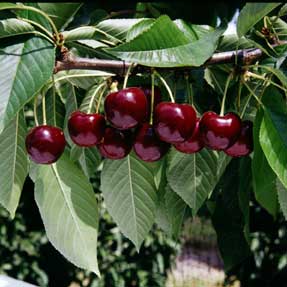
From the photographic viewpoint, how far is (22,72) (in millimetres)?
750

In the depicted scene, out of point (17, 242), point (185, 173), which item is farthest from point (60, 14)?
point (17, 242)

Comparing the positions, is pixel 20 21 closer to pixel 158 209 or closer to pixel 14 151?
pixel 14 151

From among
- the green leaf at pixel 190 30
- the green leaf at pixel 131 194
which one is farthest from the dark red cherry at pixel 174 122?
the green leaf at pixel 131 194

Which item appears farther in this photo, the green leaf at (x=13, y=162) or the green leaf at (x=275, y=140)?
the green leaf at (x=13, y=162)

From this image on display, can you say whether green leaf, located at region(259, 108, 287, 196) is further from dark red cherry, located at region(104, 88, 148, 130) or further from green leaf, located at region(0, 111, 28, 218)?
green leaf, located at region(0, 111, 28, 218)

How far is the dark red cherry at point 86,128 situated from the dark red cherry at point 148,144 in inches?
2.4

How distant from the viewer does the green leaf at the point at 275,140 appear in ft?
2.54

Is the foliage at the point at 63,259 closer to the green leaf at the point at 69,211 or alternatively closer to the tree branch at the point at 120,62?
the green leaf at the point at 69,211

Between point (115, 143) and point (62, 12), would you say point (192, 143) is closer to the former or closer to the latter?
point (115, 143)

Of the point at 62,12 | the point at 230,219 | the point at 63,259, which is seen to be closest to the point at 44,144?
the point at 62,12

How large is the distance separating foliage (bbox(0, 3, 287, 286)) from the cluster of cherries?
0.15 ft

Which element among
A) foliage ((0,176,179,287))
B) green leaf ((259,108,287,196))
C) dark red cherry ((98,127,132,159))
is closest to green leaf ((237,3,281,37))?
green leaf ((259,108,287,196))

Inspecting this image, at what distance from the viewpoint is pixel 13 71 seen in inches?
29.6

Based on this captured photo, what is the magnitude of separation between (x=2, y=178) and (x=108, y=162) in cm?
19
